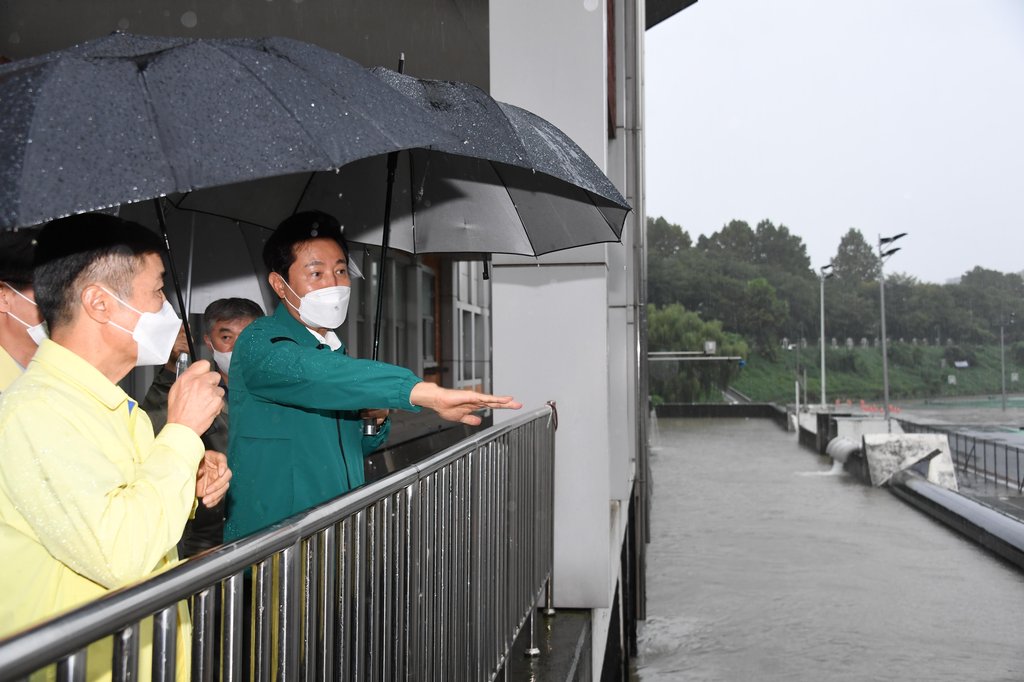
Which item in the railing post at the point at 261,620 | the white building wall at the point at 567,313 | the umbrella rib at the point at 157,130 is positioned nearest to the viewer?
the railing post at the point at 261,620

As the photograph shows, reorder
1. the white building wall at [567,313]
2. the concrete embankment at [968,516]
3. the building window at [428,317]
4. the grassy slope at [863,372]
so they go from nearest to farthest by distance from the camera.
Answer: the white building wall at [567,313], the building window at [428,317], the concrete embankment at [968,516], the grassy slope at [863,372]

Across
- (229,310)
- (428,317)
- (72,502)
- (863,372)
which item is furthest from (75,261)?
(863,372)

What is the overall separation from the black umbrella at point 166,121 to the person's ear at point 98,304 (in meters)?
0.20

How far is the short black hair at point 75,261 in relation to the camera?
1.74m

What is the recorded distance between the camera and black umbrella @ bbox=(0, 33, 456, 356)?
1589 millimetres

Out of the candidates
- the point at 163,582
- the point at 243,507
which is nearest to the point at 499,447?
the point at 243,507

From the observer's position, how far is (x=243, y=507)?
2662 millimetres

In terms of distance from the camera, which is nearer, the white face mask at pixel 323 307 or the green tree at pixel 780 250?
the white face mask at pixel 323 307

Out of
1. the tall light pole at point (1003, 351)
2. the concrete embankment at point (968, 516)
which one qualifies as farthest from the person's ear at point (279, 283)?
the tall light pole at point (1003, 351)

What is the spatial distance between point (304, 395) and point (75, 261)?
2.64 feet

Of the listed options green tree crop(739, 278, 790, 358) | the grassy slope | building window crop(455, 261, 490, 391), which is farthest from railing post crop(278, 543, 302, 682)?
green tree crop(739, 278, 790, 358)

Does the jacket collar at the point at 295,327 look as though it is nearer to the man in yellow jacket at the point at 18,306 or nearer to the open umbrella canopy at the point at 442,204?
the man in yellow jacket at the point at 18,306

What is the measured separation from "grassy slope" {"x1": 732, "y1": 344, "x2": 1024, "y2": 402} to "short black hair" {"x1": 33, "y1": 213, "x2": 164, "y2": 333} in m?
109

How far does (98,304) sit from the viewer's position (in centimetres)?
176
